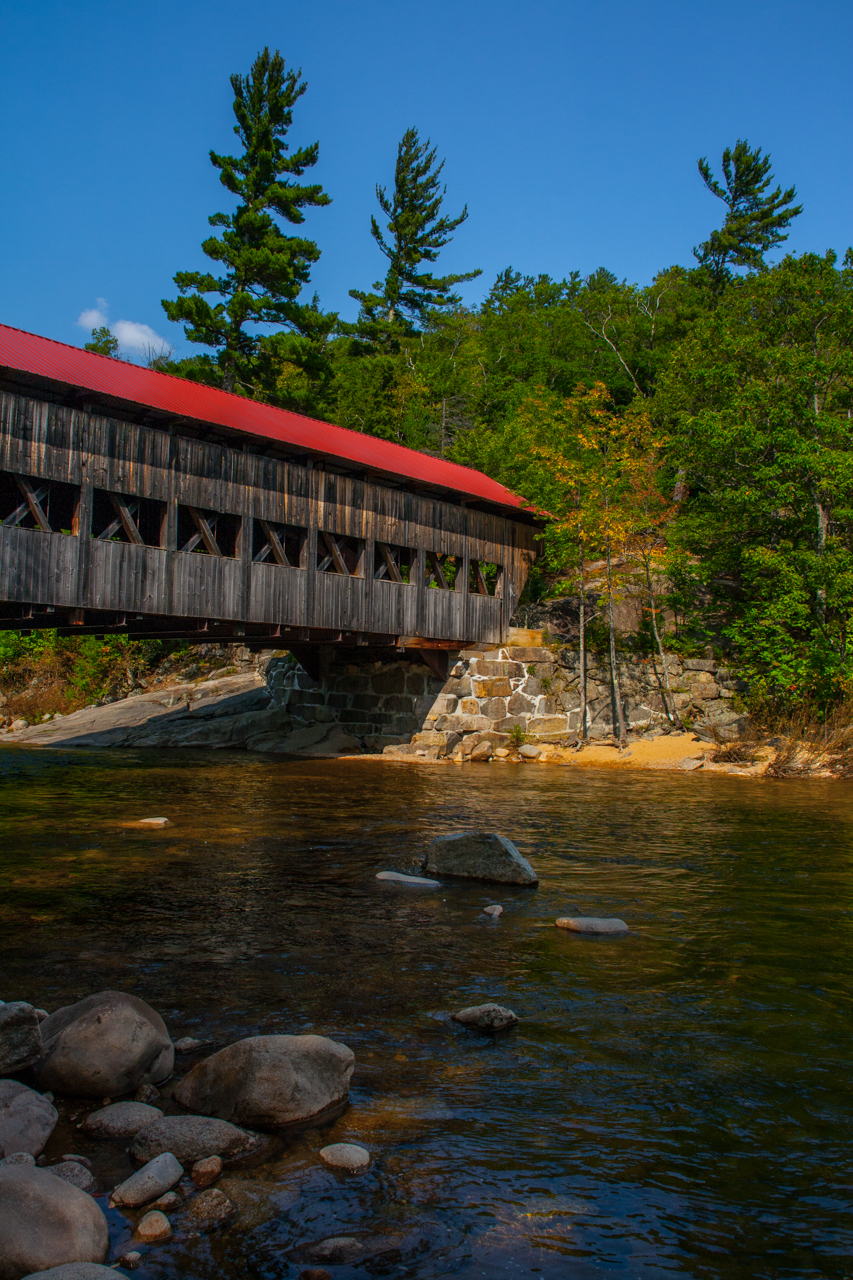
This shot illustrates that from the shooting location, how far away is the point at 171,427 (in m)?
13.4

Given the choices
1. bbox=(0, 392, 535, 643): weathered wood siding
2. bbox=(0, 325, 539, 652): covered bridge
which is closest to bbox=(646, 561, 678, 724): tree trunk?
bbox=(0, 325, 539, 652): covered bridge

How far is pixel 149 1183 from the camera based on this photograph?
2.58 metres

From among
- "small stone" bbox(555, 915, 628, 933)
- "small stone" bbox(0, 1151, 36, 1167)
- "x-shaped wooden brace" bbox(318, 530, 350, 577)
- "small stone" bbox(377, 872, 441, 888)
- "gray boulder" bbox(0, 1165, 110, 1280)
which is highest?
"x-shaped wooden brace" bbox(318, 530, 350, 577)

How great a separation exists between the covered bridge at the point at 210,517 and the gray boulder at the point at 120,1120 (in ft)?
32.1

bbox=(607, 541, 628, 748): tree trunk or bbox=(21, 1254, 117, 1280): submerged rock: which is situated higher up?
bbox=(607, 541, 628, 748): tree trunk

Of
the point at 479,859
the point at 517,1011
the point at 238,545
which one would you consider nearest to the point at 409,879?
the point at 479,859

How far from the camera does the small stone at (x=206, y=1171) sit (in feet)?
8.77

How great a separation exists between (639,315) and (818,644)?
23.3 meters

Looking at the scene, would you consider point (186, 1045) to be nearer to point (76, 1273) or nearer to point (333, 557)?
point (76, 1273)

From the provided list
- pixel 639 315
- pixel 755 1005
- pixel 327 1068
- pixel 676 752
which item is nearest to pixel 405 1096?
pixel 327 1068

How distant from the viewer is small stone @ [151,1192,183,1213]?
254cm

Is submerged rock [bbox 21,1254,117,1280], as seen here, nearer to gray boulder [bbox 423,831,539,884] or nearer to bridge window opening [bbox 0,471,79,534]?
gray boulder [bbox 423,831,539,884]

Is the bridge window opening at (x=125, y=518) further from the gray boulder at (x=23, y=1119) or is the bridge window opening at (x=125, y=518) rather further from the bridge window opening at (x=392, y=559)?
the gray boulder at (x=23, y=1119)

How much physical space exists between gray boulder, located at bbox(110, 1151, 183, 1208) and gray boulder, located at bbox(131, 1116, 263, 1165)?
0.10m
